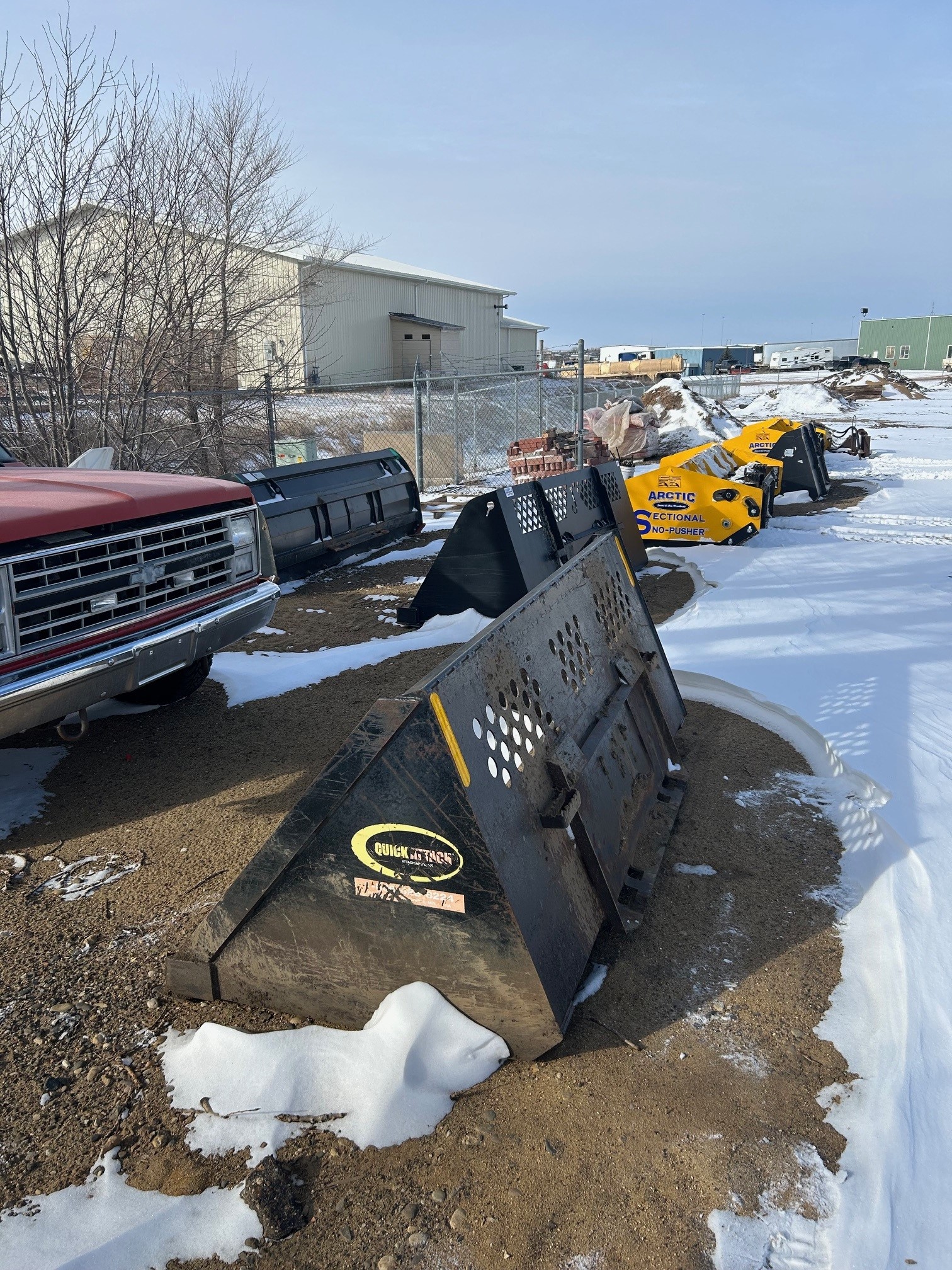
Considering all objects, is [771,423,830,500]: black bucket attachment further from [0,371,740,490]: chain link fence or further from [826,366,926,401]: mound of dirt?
[826,366,926,401]: mound of dirt

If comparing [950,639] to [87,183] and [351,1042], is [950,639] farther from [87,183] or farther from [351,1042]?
[87,183]

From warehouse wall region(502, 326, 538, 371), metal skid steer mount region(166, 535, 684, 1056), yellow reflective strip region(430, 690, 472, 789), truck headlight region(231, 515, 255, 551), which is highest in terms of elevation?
warehouse wall region(502, 326, 538, 371)

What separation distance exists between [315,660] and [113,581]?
8.05ft

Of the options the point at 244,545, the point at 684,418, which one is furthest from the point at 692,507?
the point at 684,418

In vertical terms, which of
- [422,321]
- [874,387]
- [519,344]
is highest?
[422,321]

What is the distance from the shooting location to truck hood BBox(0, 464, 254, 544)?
11.5 feet

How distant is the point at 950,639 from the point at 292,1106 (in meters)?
5.34

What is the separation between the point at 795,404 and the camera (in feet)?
107

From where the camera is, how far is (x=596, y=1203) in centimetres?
201

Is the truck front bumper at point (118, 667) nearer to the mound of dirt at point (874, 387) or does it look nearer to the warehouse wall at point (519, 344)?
the mound of dirt at point (874, 387)

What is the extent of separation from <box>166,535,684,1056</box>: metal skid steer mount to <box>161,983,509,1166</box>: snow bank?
0.07 m

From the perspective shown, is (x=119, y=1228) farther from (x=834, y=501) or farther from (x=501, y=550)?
(x=834, y=501)

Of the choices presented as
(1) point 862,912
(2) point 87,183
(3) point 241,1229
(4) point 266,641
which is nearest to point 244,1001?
(3) point 241,1229

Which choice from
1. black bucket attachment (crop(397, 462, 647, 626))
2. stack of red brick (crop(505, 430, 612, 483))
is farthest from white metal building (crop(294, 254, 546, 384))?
black bucket attachment (crop(397, 462, 647, 626))
